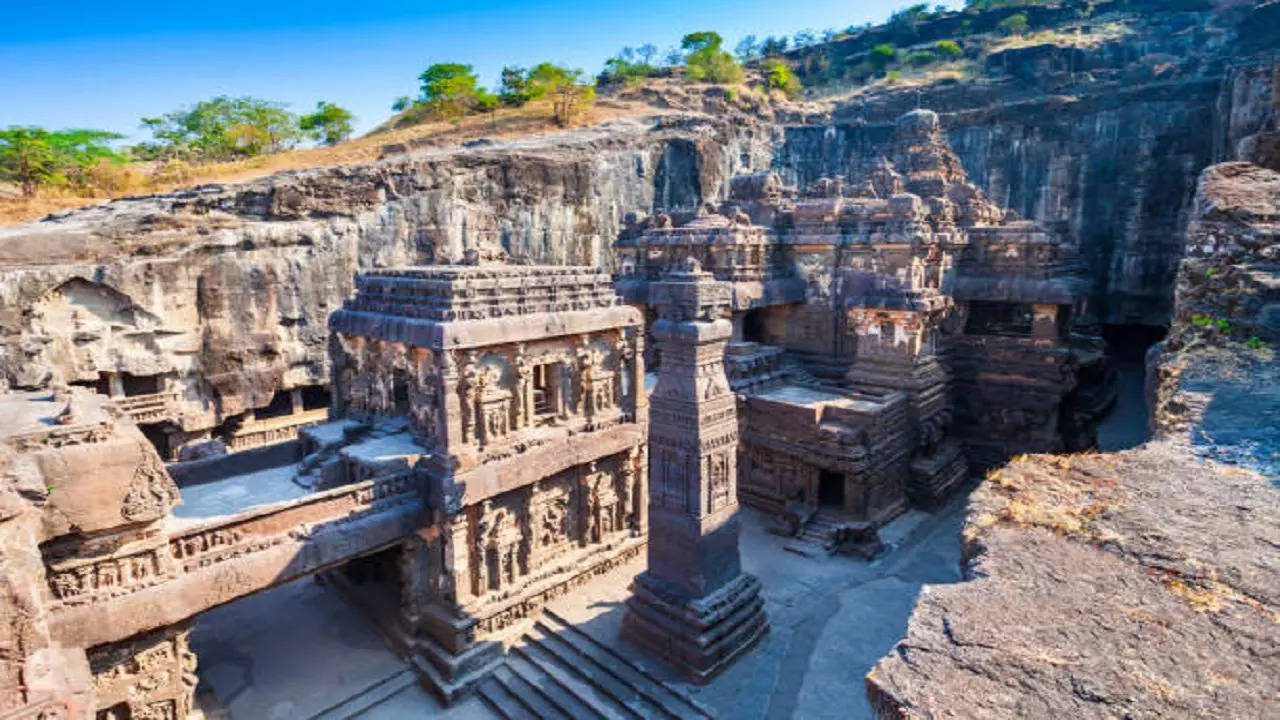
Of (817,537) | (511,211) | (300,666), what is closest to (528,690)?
(300,666)

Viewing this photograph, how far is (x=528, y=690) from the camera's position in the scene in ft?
31.5

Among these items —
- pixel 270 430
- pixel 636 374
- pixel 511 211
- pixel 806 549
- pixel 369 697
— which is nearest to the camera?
pixel 369 697

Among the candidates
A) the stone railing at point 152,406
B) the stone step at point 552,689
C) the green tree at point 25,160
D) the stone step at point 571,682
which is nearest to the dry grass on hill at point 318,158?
the green tree at point 25,160

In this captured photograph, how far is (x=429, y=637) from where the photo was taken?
1034cm

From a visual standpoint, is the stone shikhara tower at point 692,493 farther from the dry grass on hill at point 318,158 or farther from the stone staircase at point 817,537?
the dry grass on hill at point 318,158

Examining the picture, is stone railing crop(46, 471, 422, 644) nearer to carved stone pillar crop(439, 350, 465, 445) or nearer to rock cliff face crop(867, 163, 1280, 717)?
carved stone pillar crop(439, 350, 465, 445)

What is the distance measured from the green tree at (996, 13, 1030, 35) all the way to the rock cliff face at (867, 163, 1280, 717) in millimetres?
52384

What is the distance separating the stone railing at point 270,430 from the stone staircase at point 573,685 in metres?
13.6

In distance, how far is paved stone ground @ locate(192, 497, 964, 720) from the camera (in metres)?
9.13

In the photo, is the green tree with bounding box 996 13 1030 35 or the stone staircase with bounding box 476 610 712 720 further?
the green tree with bounding box 996 13 1030 35

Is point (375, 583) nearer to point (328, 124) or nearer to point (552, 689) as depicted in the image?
point (552, 689)

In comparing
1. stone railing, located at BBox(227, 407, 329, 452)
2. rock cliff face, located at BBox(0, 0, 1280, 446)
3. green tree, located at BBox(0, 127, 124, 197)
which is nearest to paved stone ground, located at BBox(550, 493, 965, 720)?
rock cliff face, located at BBox(0, 0, 1280, 446)

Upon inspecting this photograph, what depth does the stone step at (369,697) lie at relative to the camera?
9.33 m

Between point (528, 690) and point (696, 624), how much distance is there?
8.83 ft
